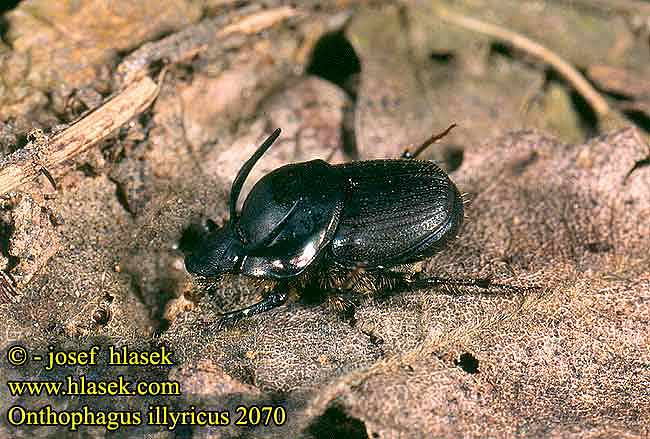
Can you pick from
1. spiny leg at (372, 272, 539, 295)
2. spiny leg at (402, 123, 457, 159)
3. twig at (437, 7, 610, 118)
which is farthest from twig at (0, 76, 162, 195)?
twig at (437, 7, 610, 118)

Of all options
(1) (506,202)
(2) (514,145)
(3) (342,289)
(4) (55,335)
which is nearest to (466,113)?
(2) (514,145)

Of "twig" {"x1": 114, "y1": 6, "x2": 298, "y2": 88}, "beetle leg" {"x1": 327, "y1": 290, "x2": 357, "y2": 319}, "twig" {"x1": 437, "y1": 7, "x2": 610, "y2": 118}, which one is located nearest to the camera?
"beetle leg" {"x1": 327, "y1": 290, "x2": 357, "y2": 319}

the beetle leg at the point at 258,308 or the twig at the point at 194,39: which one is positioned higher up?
the twig at the point at 194,39

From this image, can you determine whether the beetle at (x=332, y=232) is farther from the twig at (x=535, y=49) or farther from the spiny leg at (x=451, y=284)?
the twig at (x=535, y=49)

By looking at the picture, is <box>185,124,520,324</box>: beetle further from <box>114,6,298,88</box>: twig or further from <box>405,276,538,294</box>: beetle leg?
<box>114,6,298,88</box>: twig

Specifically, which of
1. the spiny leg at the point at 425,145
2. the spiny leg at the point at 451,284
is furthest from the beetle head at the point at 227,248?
the spiny leg at the point at 425,145

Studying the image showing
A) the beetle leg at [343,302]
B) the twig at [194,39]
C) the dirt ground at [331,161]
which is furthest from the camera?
the twig at [194,39]

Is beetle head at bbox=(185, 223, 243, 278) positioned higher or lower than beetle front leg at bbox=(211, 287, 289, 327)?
higher
